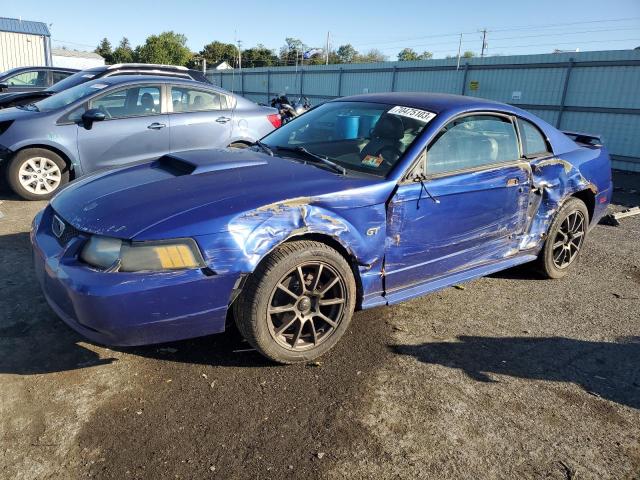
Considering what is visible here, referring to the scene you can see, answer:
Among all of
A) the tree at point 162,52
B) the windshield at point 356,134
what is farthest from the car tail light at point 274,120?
the tree at point 162,52

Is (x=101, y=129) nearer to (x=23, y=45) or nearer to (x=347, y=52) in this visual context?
(x=23, y=45)

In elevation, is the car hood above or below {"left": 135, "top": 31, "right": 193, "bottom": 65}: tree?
below

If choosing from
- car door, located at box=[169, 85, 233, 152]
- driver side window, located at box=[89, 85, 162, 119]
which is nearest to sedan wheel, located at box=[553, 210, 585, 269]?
car door, located at box=[169, 85, 233, 152]

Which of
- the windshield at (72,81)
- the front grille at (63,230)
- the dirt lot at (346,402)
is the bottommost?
the dirt lot at (346,402)

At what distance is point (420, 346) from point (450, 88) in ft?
49.0

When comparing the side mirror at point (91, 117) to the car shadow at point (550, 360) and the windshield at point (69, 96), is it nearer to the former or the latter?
the windshield at point (69, 96)

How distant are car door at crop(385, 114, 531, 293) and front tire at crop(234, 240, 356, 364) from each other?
16.5 inches

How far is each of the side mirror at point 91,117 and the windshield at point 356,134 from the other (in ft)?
9.67

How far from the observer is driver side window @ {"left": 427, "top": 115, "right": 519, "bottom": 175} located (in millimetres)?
3451

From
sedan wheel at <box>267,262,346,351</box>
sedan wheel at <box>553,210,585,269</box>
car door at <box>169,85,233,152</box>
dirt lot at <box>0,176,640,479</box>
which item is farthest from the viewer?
car door at <box>169,85,233,152</box>

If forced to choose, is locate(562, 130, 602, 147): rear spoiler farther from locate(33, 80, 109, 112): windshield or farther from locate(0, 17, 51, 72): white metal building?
locate(0, 17, 51, 72): white metal building

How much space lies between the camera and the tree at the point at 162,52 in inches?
2372

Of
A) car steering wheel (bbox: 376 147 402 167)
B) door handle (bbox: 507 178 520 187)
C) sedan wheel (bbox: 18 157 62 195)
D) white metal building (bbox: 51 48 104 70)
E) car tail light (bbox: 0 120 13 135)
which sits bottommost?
sedan wheel (bbox: 18 157 62 195)

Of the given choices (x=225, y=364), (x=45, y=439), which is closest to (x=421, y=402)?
(x=225, y=364)
